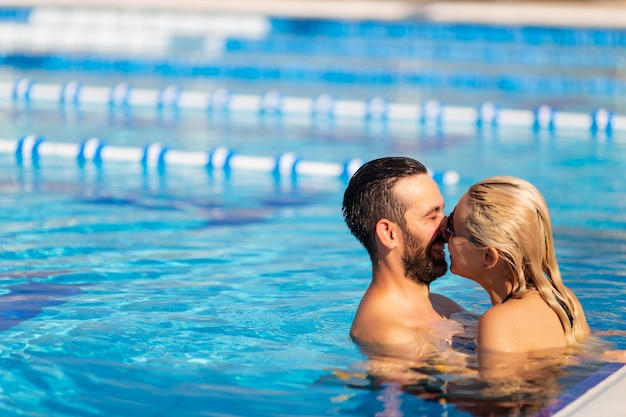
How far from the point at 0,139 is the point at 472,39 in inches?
292

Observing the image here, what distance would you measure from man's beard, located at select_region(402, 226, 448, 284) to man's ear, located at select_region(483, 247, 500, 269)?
0.60ft

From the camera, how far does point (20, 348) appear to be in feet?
13.0

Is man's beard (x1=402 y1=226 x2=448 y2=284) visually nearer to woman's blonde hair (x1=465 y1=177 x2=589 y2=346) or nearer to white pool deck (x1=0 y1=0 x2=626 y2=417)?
woman's blonde hair (x1=465 y1=177 x2=589 y2=346)

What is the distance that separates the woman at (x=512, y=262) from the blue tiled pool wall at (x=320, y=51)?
8.84 metres

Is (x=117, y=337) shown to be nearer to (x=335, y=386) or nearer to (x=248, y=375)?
(x=248, y=375)

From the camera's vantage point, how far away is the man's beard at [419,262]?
3.36m

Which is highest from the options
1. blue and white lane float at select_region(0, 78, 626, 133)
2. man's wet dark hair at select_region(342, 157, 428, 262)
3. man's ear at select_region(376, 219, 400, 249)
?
man's wet dark hair at select_region(342, 157, 428, 262)

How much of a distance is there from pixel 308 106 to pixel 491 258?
26.0ft

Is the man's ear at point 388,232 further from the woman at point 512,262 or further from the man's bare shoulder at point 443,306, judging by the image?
the man's bare shoulder at point 443,306

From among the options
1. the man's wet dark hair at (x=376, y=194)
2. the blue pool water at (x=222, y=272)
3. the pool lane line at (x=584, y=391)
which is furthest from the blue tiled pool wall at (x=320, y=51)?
the man's wet dark hair at (x=376, y=194)

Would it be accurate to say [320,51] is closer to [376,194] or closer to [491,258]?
[376,194]

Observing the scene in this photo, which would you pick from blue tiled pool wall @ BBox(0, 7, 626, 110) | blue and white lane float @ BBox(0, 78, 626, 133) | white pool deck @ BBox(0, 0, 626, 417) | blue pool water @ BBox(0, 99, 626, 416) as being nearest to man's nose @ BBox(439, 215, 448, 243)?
blue pool water @ BBox(0, 99, 626, 416)

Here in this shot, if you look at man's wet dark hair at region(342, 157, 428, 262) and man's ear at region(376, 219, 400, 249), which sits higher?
man's wet dark hair at region(342, 157, 428, 262)

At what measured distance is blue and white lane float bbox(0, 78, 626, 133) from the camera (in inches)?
396
